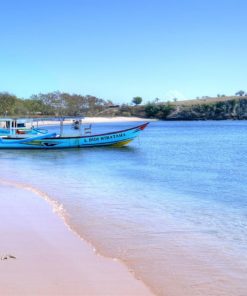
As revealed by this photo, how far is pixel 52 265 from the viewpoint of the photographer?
6395mm

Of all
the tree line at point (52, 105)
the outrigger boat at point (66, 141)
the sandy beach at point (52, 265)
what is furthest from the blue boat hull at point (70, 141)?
the tree line at point (52, 105)

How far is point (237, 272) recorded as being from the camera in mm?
6539

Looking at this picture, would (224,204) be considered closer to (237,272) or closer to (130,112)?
(237,272)

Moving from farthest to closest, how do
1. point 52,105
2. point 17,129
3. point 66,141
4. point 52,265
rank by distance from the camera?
point 52,105 < point 17,129 < point 66,141 < point 52,265

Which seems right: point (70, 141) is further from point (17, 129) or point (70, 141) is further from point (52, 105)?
point (52, 105)

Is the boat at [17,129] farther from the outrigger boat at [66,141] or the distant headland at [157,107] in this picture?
the distant headland at [157,107]

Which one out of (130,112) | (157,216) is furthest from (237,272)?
(130,112)

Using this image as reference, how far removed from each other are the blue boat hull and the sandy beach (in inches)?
941

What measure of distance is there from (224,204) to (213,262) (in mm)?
5199

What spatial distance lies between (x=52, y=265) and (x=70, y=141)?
2700 cm

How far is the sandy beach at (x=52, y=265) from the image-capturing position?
5578mm

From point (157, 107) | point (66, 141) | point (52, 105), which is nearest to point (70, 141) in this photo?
point (66, 141)

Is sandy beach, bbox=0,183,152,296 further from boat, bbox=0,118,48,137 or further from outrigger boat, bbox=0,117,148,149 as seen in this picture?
boat, bbox=0,118,48,137

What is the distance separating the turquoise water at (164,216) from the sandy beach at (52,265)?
1.08ft
